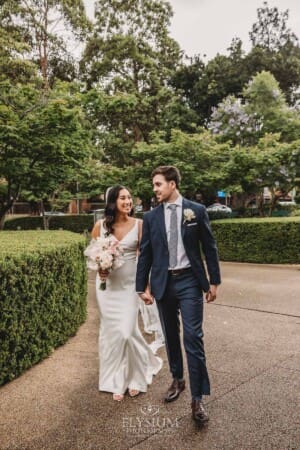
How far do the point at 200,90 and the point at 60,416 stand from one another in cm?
2446

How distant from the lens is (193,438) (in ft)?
10.4

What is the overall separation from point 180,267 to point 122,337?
0.99 m

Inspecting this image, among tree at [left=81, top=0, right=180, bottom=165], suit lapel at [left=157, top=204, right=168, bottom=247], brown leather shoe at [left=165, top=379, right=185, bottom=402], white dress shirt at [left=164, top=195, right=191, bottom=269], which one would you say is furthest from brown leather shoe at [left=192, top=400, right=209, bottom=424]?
tree at [left=81, top=0, right=180, bottom=165]

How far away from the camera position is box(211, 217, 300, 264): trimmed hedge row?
504 inches

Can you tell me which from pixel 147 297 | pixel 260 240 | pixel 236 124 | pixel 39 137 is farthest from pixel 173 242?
pixel 236 124

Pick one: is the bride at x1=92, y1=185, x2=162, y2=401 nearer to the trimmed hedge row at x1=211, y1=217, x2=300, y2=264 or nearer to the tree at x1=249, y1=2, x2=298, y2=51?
the trimmed hedge row at x1=211, y1=217, x2=300, y2=264

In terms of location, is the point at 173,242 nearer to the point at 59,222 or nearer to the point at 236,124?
the point at 236,124

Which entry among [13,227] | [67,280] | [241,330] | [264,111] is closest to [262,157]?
[264,111]

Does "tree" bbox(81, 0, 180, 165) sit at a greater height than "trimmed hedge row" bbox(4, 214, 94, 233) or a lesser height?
greater

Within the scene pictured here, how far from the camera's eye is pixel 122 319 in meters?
4.14

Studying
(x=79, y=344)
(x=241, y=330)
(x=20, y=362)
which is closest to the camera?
(x=20, y=362)

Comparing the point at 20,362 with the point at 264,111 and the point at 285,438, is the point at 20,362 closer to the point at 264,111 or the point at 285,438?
the point at 285,438

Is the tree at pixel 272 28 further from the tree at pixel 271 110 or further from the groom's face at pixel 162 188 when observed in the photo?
the groom's face at pixel 162 188

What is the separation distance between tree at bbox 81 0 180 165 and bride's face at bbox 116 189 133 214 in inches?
745
